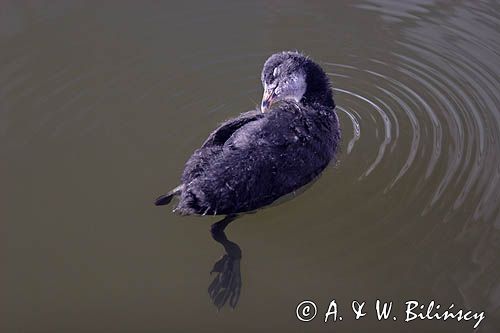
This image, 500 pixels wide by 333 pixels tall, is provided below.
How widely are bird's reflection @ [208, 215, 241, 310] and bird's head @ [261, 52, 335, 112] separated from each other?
1.06m

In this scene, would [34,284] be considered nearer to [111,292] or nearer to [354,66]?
[111,292]

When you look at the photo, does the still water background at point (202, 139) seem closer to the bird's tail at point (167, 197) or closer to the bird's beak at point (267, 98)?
the bird's tail at point (167, 197)

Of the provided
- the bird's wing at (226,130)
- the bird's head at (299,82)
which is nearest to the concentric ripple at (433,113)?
the bird's head at (299,82)

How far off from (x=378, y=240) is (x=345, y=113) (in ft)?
4.43

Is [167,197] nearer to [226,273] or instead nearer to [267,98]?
[226,273]

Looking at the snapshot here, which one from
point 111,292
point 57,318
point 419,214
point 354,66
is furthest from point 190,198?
point 354,66

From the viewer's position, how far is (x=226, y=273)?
389 centimetres

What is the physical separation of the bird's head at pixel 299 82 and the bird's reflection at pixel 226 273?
106cm

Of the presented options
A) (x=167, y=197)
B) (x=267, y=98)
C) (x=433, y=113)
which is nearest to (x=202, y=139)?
(x=267, y=98)

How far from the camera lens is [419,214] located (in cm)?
416

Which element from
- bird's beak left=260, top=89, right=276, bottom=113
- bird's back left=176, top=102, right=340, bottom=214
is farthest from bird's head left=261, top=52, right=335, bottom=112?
bird's back left=176, top=102, right=340, bottom=214

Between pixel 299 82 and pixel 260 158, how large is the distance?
101cm

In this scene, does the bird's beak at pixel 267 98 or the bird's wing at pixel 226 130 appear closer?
the bird's wing at pixel 226 130

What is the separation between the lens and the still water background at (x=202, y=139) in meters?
3.80
